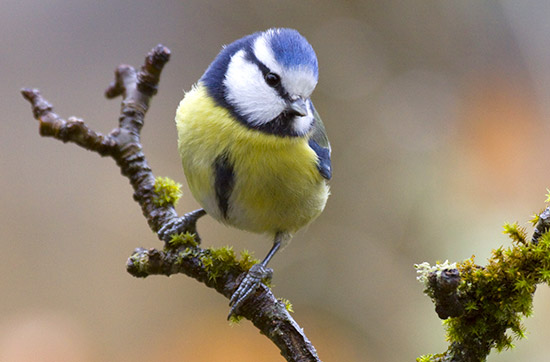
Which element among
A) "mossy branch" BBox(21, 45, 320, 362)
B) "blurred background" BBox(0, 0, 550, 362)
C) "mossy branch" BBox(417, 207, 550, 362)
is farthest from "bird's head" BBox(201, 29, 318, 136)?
"blurred background" BBox(0, 0, 550, 362)

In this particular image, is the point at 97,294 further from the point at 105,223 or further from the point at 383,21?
the point at 383,21

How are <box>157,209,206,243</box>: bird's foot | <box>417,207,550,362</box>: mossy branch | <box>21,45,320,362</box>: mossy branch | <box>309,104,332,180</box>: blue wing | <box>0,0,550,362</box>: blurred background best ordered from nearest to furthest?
<box>417,207,550,362</box>: mossy branch → <box>21,45,320,362</box>: mossy branch → <box>157,209,206,243</box>: bird's foot → <box>309,104,332,180</box>: blue wing → <box>0,0,550,362</box>: blurred background

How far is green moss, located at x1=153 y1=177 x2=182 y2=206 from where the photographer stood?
1140 millimetres

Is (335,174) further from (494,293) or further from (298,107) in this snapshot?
(494,293)

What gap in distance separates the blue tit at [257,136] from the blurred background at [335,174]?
3.07ft

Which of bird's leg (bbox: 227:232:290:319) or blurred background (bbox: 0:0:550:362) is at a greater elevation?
blurred background (bbox: 0:0:550:362)

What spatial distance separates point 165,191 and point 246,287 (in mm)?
302

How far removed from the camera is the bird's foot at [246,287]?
925 mm

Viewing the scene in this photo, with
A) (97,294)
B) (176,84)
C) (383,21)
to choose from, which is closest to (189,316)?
(97,294)

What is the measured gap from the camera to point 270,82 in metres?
1.13

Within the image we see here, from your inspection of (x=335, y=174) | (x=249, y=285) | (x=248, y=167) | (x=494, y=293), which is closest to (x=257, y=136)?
(x=248, y=167)

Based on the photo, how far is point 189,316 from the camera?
208 cm

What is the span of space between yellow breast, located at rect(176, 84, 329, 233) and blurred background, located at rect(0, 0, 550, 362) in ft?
3.01

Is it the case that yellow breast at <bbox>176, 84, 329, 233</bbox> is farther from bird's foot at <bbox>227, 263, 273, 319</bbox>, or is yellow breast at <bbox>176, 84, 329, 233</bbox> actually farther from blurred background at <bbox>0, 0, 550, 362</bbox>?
blurred background at <bbox>0, 0, 550, 362</bbox>
